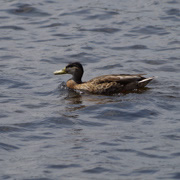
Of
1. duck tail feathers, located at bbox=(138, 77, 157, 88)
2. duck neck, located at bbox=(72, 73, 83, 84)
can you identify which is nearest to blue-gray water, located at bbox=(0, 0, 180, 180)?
duck tail feathers, located at bbox=(138, 77, 157, 88)

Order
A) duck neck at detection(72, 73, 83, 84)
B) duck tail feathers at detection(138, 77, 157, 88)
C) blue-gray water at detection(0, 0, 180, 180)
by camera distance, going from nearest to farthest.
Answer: blue-gray water at detection(0, 0, 180, 180)
duck tail feathers at detection(138, 77, 157, 88)
duck neck at detection(72, 73, 83, 84)

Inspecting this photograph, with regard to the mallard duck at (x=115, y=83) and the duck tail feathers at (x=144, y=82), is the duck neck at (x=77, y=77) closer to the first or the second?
the mallard duck at (x=115, y=83)

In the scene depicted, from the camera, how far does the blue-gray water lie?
812cm

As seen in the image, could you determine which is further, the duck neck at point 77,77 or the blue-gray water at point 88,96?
the duck neck at point 77,77

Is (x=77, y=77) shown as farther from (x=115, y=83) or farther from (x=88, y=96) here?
(x=115, y=83)

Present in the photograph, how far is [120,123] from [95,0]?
13.1 m

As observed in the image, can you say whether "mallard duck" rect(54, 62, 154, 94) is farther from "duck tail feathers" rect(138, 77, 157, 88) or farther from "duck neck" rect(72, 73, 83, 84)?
"duck neck" rect(72, 73, 83, 84)

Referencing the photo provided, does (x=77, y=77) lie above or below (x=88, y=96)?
above

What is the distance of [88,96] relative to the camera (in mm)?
12781

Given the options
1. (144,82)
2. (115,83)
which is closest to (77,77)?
(115,83)

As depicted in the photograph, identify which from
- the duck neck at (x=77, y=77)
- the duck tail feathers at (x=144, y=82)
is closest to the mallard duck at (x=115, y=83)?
the duck tail feathers at (x=144, y=82)

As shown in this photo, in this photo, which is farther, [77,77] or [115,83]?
[77,77]

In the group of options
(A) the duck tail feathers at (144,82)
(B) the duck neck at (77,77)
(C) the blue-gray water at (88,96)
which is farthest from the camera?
(B) the duck neck at (77,77)

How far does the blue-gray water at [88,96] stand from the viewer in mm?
8125
